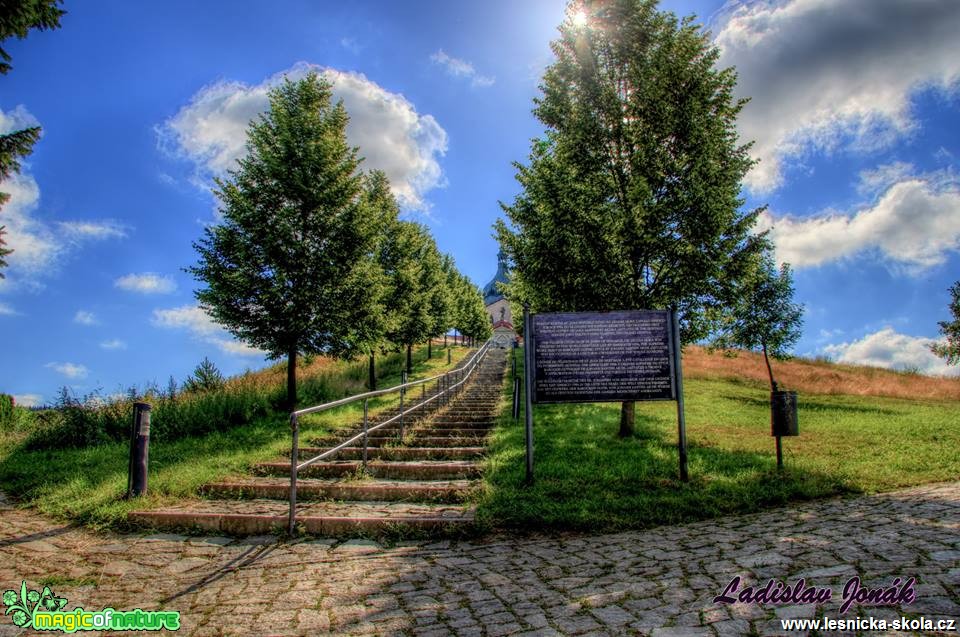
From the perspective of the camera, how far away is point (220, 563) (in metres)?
5.14

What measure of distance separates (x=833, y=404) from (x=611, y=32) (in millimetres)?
17064

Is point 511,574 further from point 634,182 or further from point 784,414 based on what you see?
point 634,182

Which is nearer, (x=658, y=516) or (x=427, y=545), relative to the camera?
(x=427, y=545)

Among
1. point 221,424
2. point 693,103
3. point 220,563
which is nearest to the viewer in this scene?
point 220,563

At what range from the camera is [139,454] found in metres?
7.21

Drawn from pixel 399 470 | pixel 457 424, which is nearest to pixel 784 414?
pixel 399 470

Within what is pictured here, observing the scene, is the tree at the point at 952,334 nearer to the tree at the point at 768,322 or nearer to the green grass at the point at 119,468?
the tree at the point at 768,322

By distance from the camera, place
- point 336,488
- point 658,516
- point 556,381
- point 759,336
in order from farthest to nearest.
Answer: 1. point 759,336
2. point 556,381
3. point 336,488
4. point 658,516

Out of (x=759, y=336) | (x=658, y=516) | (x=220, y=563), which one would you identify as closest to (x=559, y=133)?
(x=658, y=516)

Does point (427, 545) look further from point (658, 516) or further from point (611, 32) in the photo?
point (611, 32)

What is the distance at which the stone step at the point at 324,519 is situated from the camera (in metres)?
5.83

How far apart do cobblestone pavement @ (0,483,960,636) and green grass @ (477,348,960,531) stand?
A: 1.70 ft

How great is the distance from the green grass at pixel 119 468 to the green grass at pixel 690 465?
453 centimetres

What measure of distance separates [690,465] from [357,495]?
546 centimetres
